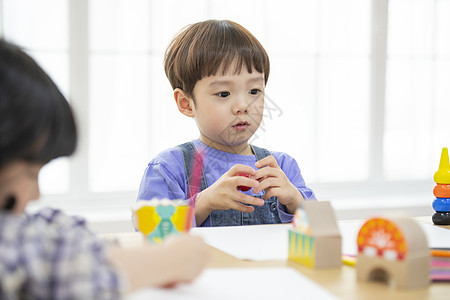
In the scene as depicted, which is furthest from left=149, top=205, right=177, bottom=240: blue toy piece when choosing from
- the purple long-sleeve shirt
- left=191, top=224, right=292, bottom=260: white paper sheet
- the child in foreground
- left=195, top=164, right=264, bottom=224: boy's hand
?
the purple long-sleeve shirt

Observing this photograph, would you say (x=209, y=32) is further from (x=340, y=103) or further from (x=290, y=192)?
(x=340, y=103)

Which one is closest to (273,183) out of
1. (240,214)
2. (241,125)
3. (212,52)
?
(240,214)

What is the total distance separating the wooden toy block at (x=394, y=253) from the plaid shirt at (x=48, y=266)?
35 cm

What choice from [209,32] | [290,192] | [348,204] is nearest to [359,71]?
[348,204]

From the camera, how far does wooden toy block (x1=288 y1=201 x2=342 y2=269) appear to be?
79 cm

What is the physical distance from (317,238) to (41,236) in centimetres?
40

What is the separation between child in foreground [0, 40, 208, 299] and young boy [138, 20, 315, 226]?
703 millimetres

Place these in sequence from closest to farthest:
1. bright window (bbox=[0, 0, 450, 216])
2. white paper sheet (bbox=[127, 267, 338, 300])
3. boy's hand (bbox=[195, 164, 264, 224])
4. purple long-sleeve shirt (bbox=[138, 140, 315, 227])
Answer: white paper sheet (bbox=[127, 267, 338, 300]) → boy's hand (bbox=[195, 164, 264, 224]) → purple long-sleeve shirt (bbox=[138, 140, 315, 227]) → bright window (bbox=[0, 0, 450, 216])

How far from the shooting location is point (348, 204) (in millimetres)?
2645

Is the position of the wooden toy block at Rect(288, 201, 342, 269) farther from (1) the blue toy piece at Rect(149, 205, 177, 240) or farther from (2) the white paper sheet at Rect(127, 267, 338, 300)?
(1) the blue toy piece at Rect(149, 205, 177, 240)

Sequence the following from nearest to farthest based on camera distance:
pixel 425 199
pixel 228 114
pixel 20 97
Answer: pixel 20 97 < pixel 228 114 < pixel 425 199

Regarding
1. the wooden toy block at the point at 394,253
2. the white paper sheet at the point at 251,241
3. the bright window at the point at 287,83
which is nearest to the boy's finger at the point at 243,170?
the white paper sheet at the point at 251,241

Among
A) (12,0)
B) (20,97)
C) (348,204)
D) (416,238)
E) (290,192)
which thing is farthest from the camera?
(348,204)

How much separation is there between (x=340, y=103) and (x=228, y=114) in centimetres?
149
